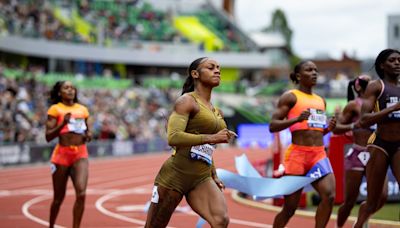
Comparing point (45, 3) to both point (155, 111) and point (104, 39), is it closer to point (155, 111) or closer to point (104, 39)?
point (104, 39)

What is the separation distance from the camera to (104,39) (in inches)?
1991

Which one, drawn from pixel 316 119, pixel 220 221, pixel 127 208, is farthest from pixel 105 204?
pixel 220 221

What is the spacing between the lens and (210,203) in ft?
21.4

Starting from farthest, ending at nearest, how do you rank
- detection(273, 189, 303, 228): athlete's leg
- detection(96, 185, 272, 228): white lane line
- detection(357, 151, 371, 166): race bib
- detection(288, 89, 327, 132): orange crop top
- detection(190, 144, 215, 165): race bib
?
detection(96, 185, 272, 228): white lane line
detection(357, 151, 371, 166): race bib
detection(288, 89, 327, 132): orange crop top
detection(273, 189, 303, 228): athlete's leg
detection(190, 144, 215, 165): race bib

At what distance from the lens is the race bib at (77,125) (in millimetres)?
9922

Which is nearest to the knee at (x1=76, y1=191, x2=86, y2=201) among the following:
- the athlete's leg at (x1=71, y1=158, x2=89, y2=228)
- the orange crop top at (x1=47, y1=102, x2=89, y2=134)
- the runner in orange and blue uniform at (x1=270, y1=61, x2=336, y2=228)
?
the athlete's leg at (x1=71, y1=158, x2=89, y2=228)

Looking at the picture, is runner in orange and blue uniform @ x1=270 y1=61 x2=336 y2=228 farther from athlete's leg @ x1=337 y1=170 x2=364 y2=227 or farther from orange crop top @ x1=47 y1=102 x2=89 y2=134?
orange crop top @ x1=47 y1=102 x2=89 y2=134

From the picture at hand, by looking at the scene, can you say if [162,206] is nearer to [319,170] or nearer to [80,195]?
[319,170]

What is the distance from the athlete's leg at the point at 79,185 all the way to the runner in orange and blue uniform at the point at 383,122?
3698 mm

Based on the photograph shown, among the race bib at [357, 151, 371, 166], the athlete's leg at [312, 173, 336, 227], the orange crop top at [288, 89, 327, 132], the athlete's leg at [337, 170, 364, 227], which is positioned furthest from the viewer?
the race bib at [357, 151, 371, 166]

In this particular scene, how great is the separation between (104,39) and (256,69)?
59.7 ft

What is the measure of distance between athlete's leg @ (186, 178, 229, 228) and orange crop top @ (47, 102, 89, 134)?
12.0 feet

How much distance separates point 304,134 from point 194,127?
91.3 inches

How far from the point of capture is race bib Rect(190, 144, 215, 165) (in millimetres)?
6648
